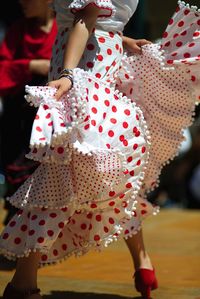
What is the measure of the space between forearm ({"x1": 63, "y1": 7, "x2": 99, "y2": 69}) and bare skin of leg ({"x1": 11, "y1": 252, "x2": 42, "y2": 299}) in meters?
0.82

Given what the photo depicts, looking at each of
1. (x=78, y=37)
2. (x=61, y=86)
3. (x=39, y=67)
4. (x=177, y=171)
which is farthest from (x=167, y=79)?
(x=177, y=171)

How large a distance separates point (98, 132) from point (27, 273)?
0.67 meters

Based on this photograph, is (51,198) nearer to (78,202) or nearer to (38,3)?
(78,202)

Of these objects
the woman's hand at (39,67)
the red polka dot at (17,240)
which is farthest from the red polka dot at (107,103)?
the woman's hand at (39,67)

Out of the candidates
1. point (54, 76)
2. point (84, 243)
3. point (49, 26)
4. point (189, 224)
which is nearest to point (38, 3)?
point (49, 26)

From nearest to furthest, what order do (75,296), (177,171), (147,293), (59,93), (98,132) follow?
(59,93)
(98,132)
(147,293)
(75,296)
(177,171)

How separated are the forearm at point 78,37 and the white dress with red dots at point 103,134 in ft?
0.16

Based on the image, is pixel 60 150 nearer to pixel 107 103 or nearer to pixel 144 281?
pixel 107 103

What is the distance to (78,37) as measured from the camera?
11.9 feet

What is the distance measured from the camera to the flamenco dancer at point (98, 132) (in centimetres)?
350

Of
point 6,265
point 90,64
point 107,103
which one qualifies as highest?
point 90,64

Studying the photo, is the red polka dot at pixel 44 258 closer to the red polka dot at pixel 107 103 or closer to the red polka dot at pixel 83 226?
the red polka dot at pixel 83 226

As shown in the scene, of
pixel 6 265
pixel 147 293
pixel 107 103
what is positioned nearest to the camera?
pixel 107 103

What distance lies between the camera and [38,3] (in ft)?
17.2
